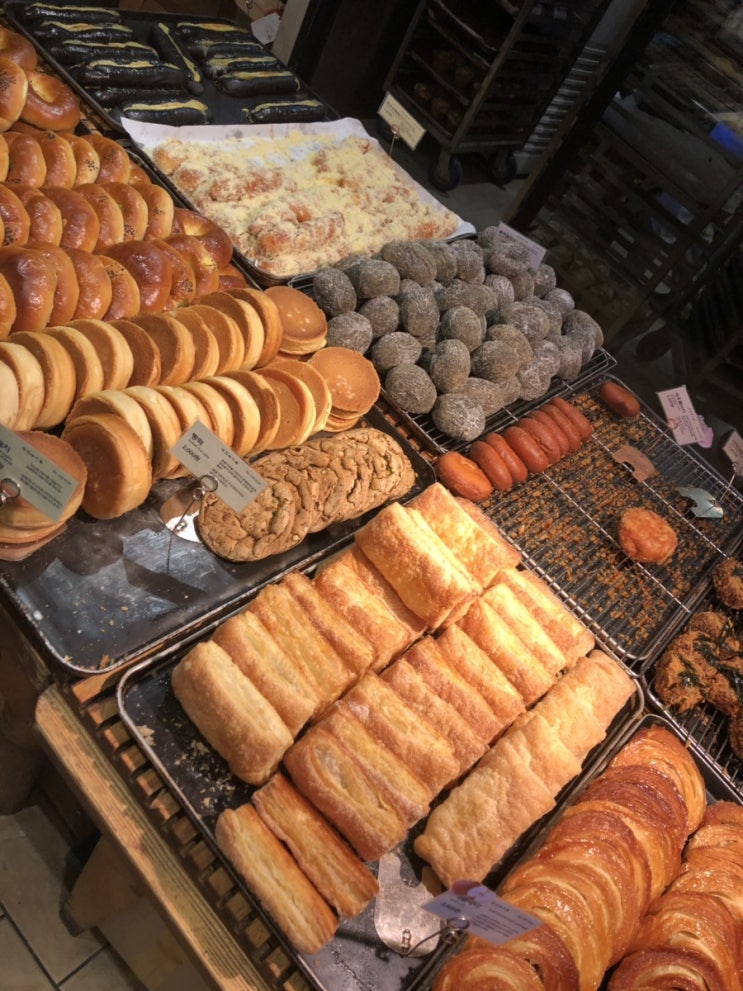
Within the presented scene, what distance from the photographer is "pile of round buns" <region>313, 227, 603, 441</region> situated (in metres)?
3.94

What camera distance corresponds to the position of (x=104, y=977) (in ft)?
11.0

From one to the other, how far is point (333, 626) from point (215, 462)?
75 cm

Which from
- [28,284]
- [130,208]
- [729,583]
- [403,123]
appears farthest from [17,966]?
[403,123]

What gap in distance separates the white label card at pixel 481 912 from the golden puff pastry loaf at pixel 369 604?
3.36ft

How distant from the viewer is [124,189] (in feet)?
11.7

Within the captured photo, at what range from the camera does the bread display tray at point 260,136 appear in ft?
13.8

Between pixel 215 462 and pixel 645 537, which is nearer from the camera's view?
pixel 215 462

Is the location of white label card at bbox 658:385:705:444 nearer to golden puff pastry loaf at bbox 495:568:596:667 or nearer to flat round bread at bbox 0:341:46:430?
golden puff pastry loaf at bbox 495:568:596:667

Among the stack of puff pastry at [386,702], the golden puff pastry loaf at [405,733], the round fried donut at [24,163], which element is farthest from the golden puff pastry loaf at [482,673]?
the round fried donut at [24,163]

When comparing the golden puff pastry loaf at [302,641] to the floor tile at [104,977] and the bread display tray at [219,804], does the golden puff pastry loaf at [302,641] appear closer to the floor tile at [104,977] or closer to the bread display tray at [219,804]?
the bread display tray at [219,804]

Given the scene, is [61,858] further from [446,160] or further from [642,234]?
[446,160]

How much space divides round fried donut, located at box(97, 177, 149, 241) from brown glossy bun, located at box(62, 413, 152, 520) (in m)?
1.31

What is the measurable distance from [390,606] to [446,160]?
18.2 feet

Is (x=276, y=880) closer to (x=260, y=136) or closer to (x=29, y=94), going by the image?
(x=29, y=94)
